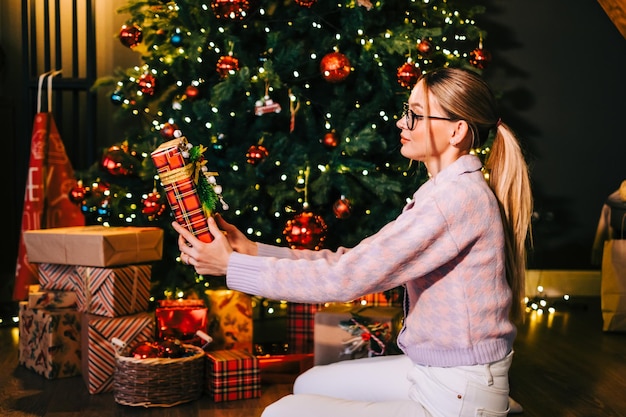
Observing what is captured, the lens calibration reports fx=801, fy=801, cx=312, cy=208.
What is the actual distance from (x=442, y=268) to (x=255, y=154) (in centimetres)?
190

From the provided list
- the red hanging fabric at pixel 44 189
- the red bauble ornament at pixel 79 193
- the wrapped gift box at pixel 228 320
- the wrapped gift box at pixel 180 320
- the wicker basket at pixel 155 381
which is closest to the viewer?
the wicker basket at pixel 155 381

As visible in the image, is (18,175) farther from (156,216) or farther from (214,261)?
(214,261)

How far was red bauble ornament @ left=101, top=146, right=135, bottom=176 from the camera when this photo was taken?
12.1ft

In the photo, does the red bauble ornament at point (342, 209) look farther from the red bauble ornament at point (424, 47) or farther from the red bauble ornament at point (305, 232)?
the red bauble ornament at point (424, 47)

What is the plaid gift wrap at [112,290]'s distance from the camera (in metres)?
3.00

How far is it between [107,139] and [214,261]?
10.3ft

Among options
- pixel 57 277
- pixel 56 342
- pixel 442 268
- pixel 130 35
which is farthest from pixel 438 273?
pixel 130 35

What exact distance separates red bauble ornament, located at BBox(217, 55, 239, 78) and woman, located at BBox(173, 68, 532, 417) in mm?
1815

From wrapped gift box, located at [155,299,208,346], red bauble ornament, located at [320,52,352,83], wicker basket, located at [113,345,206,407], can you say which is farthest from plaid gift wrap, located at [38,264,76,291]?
red bauble ornament, located at [320,52,352,83]

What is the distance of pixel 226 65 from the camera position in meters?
3.52

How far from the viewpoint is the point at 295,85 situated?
3.68m

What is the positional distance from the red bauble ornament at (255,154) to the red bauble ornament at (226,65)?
352 millimetres

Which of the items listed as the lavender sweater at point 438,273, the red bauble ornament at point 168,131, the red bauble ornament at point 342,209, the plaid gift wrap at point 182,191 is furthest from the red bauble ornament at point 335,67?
the lavender sweater at point 438,273

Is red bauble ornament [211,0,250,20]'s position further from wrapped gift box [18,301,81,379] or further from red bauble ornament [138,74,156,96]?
wrapped gift box [18,301,81,379]
